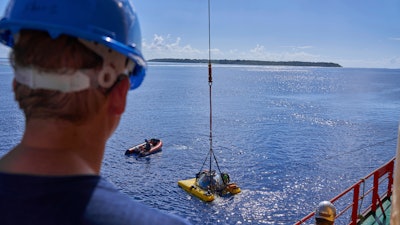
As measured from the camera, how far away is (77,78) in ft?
3.89

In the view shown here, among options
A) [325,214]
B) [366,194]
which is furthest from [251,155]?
[325,214]

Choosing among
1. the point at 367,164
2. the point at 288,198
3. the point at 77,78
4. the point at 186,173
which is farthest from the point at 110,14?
the point at 367,164

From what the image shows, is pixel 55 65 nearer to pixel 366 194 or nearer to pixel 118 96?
pixel 118 96

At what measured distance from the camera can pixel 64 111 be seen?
3.94ft

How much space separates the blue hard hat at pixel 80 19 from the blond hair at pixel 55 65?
35 millimetres

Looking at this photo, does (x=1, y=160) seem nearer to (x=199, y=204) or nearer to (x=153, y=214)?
(x=153, y=214)

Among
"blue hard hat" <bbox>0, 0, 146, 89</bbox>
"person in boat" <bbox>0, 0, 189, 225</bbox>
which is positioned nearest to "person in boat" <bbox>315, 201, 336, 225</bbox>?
"person in boat" <bbox>0, 0, 189, 225</bbox>

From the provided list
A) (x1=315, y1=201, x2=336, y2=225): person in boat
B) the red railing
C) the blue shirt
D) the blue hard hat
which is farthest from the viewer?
the red railing

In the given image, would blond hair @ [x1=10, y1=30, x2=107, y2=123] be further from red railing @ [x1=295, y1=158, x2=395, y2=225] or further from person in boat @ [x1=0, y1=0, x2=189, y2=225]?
red railing @ [x1=295, y1=158, x2=395, y2=225]

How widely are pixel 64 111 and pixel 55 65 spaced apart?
0.14 meters

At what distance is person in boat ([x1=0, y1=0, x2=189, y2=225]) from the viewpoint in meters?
1.10

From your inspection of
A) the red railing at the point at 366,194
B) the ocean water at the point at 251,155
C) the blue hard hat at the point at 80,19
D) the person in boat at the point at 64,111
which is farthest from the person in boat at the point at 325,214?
the ocean water at the point at 251,155

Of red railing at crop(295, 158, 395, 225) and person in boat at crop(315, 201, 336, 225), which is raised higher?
person in boat at crop(315, 201, 336, 225)

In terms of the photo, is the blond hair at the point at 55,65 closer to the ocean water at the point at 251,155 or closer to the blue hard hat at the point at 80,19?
the blue hard hat at the point at 80,19
